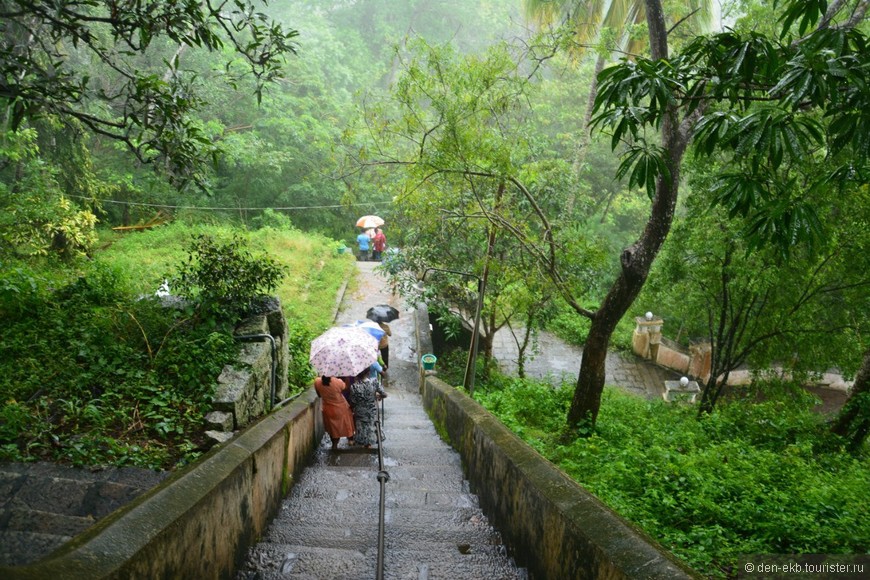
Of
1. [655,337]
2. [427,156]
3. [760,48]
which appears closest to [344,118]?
[655,337]

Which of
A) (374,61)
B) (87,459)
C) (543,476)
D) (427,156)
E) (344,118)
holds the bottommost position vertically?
(87,459)

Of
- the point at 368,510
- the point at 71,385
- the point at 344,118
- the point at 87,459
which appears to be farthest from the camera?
the point at 344,118

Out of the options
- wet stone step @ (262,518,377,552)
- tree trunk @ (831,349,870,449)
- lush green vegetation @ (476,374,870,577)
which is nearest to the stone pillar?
lush green vegetation @ (476,374,870,577)

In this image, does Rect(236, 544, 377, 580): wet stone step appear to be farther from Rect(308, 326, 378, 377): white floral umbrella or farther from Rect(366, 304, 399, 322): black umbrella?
Rect(366, 304, 399, 322): black umbrella

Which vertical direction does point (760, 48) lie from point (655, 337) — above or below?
above

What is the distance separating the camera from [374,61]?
31.3 metres

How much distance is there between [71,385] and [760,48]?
5316 millimetres

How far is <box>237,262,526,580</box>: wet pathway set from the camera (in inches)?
129

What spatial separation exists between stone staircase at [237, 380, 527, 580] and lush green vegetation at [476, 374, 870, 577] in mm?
1132

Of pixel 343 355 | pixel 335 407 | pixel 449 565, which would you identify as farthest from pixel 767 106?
pixel 335 407

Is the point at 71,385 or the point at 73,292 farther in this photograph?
the point at 73,292

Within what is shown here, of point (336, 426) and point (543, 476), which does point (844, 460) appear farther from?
point (336, 426)

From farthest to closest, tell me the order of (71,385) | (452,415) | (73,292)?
(452,415) < (73,292) < (71,385)

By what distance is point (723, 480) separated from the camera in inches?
190
